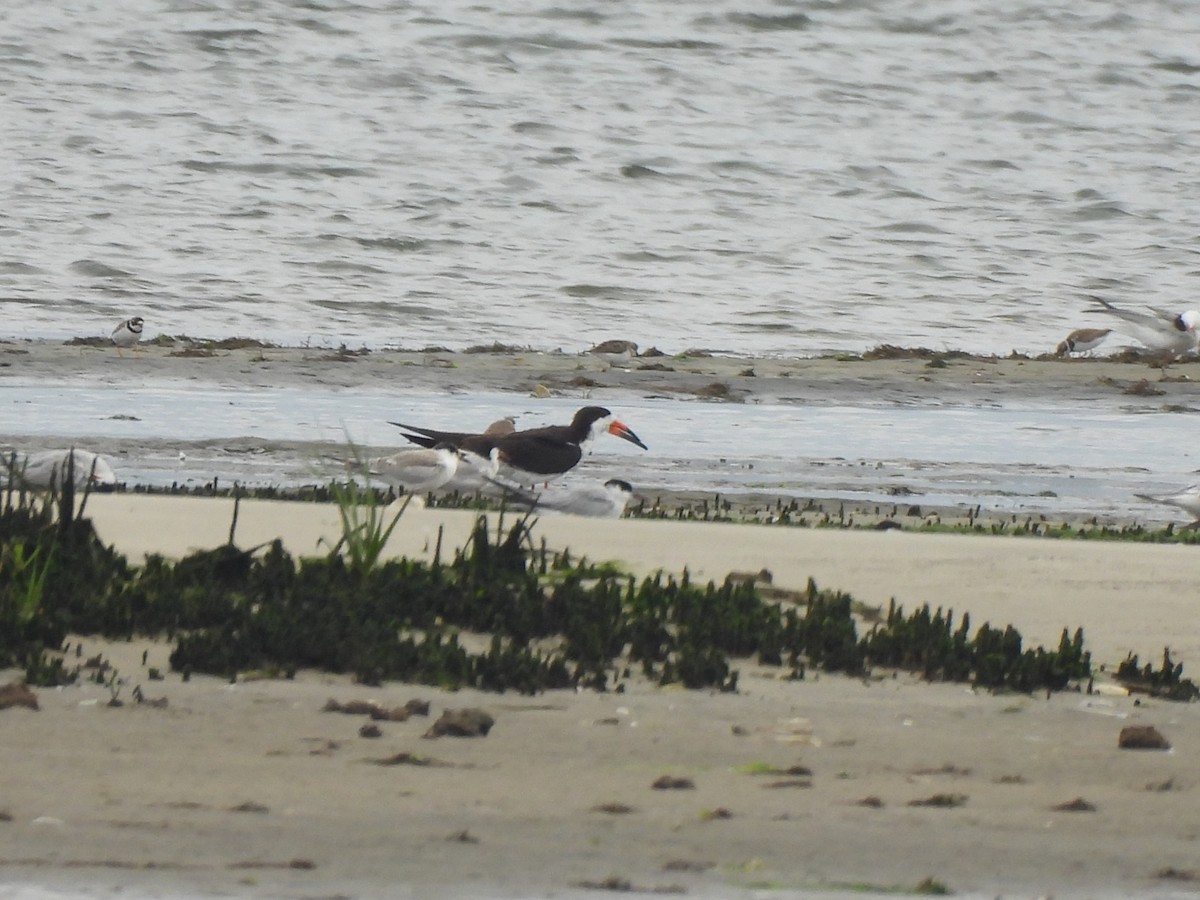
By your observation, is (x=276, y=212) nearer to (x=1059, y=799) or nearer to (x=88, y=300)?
(x=88, y=300)

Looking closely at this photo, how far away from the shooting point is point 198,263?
26.9 m

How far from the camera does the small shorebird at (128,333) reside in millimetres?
18453

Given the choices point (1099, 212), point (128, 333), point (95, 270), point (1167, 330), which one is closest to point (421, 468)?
point (128, 333)

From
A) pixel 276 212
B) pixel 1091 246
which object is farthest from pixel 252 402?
pixel 1091 246

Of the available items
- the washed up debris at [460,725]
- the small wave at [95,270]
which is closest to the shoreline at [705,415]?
the small wave at [95,270]

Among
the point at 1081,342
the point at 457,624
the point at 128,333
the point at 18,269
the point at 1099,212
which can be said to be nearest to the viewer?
the point at 457,624

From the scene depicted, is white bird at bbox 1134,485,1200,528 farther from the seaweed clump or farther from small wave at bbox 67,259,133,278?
small wave at bbox 67,259,133,278

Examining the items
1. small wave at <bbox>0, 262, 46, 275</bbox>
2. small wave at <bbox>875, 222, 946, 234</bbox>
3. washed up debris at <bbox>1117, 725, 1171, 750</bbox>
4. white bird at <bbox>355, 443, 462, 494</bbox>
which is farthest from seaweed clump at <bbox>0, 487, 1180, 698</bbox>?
small wave at <bbox>875, 222, 946, 234</bbox>

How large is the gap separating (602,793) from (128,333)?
1471cm

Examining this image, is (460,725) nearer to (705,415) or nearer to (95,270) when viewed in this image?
(705,415)

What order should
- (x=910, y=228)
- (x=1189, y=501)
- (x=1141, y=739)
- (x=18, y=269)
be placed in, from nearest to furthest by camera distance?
1. (x=1141, y=739)
2. (x=1189, y=501)
3. (x=18, y=269)
4. (x=910, y=228)

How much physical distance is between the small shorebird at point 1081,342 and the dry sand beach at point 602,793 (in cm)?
1551

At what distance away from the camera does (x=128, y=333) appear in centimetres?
1850

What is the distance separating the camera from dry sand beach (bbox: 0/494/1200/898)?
12.8 ft
